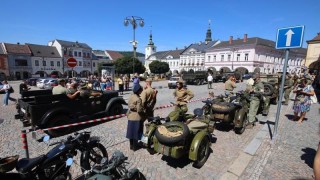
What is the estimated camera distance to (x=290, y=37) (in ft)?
15.9

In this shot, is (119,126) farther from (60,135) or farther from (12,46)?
(12,46)

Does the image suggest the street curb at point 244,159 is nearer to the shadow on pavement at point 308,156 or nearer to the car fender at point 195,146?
the car fender at point 195,146

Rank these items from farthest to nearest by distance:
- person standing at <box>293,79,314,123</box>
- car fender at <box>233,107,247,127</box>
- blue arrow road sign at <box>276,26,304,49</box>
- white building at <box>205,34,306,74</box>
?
white building at <box>205,34,306,74</box> → person standing at <box>293,79,314,123</box> → car fender at <box>233,107,247,127</box> → blue arrow road sign at <box>276,26,304,49</box>

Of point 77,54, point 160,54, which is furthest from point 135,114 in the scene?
point 160,54

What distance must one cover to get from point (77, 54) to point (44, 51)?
8.84 m

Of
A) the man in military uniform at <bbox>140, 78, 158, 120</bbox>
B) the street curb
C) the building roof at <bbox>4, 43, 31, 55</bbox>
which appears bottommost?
the street curb

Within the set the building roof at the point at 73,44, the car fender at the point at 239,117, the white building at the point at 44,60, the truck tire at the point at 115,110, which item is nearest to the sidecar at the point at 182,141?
the car fender at the point at 239,117

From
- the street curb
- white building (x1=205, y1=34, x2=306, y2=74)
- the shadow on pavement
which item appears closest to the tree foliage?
white building (x1=205, y1=34, x2=306, y2=74)

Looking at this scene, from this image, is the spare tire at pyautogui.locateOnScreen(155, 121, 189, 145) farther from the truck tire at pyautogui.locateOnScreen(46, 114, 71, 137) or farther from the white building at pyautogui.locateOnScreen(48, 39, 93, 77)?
the white building at pyautogui.locateOnScreen(48, 39, 93, 77)

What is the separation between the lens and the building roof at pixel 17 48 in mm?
46406

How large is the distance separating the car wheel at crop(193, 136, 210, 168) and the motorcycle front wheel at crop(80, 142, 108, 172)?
2029 mm

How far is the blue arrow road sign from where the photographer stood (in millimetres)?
4676

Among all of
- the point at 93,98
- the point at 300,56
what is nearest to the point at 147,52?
the point at 300,56

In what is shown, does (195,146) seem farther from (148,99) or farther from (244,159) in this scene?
(148,99)
